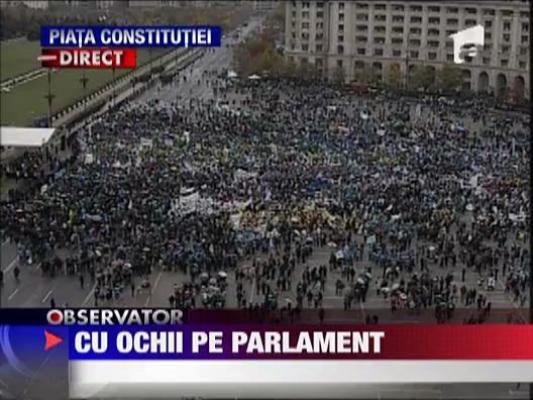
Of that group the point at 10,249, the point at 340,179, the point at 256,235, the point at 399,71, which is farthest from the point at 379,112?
the point at 10,249

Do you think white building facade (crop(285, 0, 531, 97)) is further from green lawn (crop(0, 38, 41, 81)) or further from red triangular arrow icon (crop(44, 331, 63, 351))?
red triangular arrow icon (crop(44, 331, 63, 351))

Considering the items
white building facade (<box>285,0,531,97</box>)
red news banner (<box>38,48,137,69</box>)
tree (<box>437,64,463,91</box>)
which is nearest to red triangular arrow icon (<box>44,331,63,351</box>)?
red news banner (<box>38,48,137,69</box>)

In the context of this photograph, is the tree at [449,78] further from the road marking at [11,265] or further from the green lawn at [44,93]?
the road marking at [11,265]

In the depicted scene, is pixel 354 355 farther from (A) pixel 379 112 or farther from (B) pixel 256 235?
(A) pixel 379 112

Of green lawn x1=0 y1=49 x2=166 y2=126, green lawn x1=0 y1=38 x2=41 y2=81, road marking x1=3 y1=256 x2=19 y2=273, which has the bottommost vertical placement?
road marking x1=3 y1=256 x2=19 y2=273

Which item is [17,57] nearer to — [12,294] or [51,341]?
[12,294]
